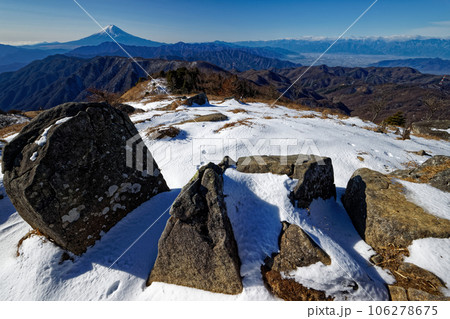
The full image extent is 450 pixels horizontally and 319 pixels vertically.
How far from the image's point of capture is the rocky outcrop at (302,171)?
6.76m

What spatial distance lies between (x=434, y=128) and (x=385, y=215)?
1244 inches

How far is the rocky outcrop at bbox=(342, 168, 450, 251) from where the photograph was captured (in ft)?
17.5

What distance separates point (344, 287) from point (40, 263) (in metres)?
8.48

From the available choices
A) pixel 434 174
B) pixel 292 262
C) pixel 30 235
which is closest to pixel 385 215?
pixel 292 262

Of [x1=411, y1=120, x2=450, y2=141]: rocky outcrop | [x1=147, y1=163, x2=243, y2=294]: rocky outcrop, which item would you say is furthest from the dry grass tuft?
[x1=411, y1=120, x2=450, y2=141]: rocky outcrop

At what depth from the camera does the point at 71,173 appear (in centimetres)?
571

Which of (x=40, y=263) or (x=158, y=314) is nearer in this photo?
(x=158, y=314)

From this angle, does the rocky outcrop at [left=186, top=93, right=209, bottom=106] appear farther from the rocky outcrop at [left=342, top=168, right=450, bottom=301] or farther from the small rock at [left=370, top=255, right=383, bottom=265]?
the small rock at [left=370, top=255, right=383, bottom=265]

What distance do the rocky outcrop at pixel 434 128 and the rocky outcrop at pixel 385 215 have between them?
25729 mm

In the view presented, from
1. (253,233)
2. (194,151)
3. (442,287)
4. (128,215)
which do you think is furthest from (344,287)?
(194,151)

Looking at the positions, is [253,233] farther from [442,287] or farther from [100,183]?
[100,183]

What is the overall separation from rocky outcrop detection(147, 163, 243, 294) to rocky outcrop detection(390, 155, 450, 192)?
7.77 meters

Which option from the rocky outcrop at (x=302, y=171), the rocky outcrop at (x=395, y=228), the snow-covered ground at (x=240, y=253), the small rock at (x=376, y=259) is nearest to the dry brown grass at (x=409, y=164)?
the snow-covered ground at (x=240, y=253)

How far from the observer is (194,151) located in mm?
13477
